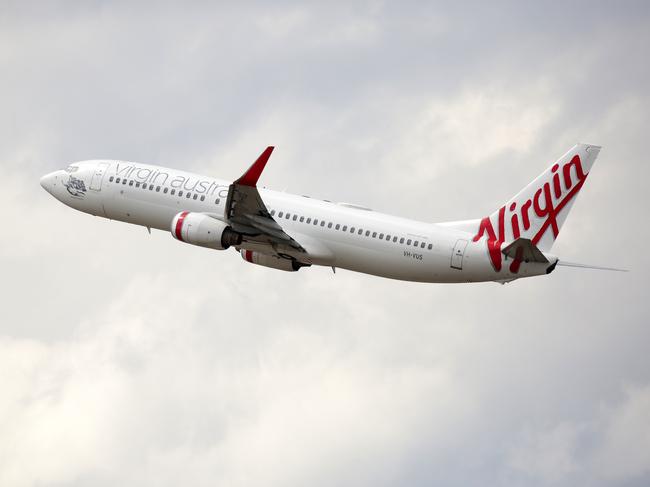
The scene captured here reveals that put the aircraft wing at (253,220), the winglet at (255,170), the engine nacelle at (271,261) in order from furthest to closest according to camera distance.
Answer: the engine nacelle at (271,261)
the aircraft wing at (253,220)
the winglet at (255,170)

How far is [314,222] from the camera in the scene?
9344 cm

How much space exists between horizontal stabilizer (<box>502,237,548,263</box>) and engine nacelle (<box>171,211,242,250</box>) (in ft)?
49.9

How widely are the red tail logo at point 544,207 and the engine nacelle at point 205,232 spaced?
532 inches

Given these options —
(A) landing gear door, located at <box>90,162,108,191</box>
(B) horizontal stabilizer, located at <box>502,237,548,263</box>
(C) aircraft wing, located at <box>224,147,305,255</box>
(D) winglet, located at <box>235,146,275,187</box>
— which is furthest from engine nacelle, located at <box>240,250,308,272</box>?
(B) horizontal stabilizer, located at <box>502,237,548,263</box>

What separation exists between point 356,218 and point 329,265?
129 inches

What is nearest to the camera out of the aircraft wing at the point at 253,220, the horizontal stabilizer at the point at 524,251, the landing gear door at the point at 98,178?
Answer: the horizontal stabilizer at the point at 524,251

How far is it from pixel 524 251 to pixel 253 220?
1510cm

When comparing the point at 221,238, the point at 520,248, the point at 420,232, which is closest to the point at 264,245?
the point at 221,238

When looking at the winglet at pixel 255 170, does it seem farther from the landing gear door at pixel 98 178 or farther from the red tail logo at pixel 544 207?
the landing gear door at pixel 98 178

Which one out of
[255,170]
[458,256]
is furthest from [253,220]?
[458,256]

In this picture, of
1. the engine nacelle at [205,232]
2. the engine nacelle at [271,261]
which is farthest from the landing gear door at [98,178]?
the engine nacelle at [271,261]

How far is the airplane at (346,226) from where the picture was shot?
89.5 m

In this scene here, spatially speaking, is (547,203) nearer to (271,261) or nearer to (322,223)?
(322,223)

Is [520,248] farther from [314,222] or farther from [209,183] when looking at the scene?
[209,183]
